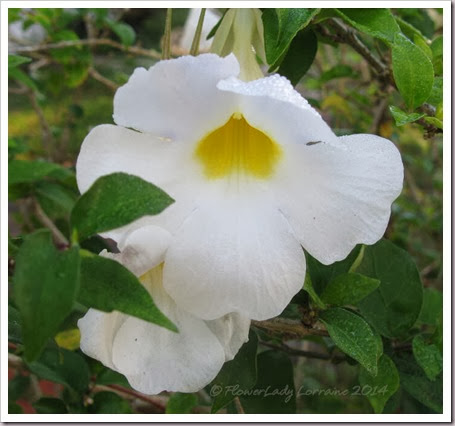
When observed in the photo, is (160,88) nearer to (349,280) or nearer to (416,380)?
(349,280)

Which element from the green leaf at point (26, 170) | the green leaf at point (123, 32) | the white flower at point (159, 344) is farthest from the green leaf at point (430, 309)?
the green leaf at point (123, 32)

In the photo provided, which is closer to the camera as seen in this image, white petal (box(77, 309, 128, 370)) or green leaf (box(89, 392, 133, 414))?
white petal (box(77, 309, 128, 370))

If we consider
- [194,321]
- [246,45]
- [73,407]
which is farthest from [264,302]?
[73,407]

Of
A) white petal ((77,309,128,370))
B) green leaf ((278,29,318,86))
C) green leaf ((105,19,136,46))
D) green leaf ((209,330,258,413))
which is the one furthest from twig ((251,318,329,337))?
green leaf ((105,19,136,46))

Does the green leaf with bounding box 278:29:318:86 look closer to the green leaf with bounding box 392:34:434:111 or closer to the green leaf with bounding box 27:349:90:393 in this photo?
the green leaf with bounding box 392:34:434:111

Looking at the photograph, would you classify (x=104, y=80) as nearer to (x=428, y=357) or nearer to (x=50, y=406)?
(x=50, y=406)

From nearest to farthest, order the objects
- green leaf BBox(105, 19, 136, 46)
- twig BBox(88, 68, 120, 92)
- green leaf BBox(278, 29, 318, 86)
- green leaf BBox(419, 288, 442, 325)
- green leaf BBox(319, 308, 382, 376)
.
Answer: green leaf BBox(319, 308, 382, 376) → green leaf BBox(278, 29, 318, 86) → green leaf BBox(419, 288, 442, 325) → green leaf BBox(105, 19, 136, 46) → twig BBox(88, 68, 120, 92)

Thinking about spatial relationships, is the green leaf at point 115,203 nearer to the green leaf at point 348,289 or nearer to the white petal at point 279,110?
the white petal at point 279,110
